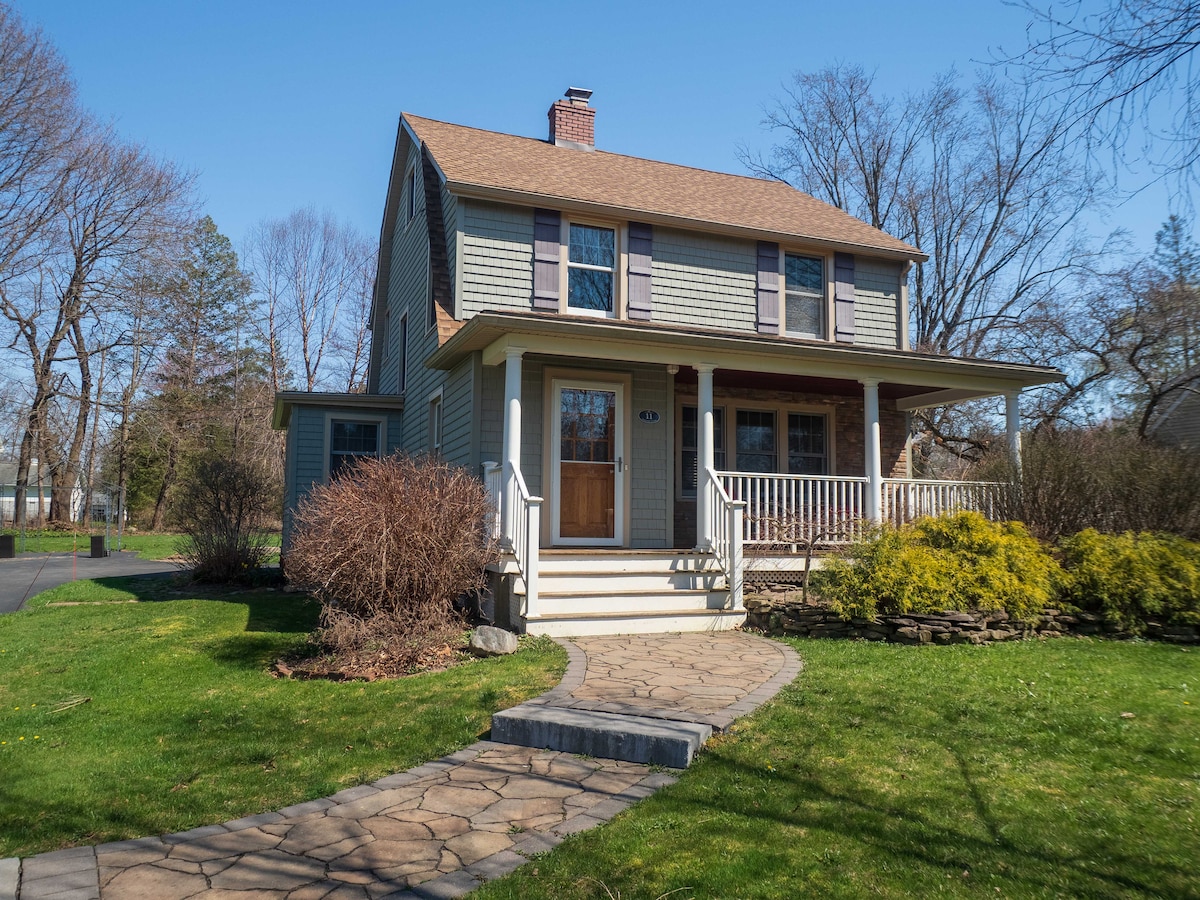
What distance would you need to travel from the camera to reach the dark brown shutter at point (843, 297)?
43.7 ft

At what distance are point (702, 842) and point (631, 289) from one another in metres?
9.42

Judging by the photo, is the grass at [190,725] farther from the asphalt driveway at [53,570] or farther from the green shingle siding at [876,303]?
the green shingle siding at [876,303]

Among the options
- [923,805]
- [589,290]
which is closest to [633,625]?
[923,805]

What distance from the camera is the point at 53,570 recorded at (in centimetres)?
1683

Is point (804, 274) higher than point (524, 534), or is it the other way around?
point (804, 274)

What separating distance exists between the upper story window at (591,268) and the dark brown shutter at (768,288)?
2488 mm

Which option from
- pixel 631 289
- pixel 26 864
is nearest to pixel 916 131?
pixel 631 289

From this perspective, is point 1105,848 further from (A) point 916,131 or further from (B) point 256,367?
(B) point 256,367

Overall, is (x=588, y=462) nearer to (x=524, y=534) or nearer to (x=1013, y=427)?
(x=524, y=534)

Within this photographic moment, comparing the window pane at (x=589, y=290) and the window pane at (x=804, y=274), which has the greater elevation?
the window pane at (x=804, y=274)

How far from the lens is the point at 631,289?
12.0 m

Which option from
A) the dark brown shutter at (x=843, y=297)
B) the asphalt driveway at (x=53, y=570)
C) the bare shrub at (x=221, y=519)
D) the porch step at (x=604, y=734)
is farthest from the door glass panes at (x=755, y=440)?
the asphalt driveway at (x=53, y=570)

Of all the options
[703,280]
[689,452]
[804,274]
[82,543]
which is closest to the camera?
[689,452]

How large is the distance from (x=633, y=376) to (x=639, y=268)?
1.84 m
